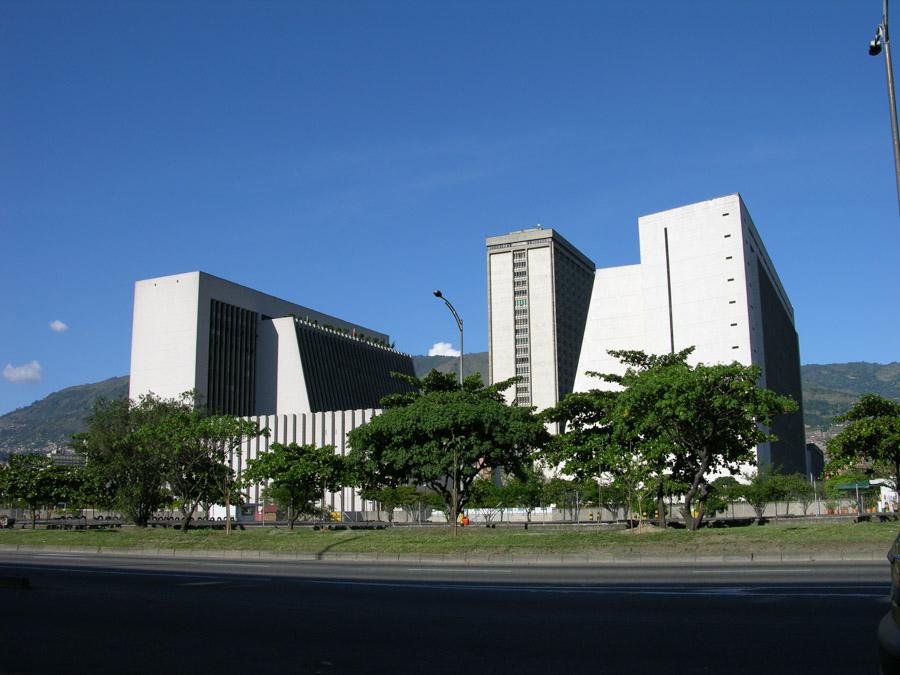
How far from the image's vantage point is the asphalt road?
773cm

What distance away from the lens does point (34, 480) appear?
185 feet

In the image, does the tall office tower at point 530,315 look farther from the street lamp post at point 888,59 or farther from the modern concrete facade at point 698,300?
Result: the street lamp post at point 888,59

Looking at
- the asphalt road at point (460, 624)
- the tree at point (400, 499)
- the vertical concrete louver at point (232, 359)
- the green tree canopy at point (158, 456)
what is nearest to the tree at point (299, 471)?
the green tree canopy at point (158, 456)

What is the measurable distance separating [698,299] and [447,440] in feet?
289

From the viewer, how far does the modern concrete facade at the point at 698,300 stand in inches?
4390

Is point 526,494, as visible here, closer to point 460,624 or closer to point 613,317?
point 613,317

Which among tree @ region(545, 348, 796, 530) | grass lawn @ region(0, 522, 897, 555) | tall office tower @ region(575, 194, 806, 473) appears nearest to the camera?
grass lawn @ region(0, 522, 897, 555)

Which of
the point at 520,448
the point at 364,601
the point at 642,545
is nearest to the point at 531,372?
the point at 520,448

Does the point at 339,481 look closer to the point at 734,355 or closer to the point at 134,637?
the point at 134,637

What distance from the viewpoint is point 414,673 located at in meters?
7.31

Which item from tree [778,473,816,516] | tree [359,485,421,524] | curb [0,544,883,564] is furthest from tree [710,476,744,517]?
curb [0,544,883,564]

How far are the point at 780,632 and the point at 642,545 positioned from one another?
14373mm

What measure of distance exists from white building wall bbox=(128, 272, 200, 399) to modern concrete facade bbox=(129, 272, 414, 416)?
0.14 metres

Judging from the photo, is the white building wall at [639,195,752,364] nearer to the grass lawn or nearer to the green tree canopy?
the green tree canopy
